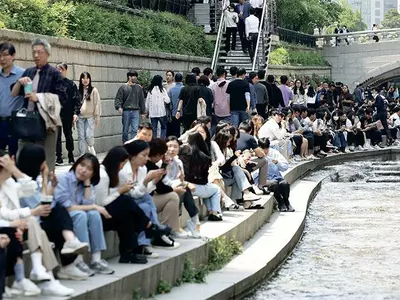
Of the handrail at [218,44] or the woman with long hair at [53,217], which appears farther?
the handrail at [218,44]

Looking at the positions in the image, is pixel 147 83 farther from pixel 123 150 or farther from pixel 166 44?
pixel 123 150

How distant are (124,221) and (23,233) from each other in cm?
159

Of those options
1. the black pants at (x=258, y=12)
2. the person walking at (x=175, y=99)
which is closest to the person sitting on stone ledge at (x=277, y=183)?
the person walking at (x=175, y=99)

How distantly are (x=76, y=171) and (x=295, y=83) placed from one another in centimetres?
2871

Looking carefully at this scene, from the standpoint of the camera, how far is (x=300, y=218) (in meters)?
18.5

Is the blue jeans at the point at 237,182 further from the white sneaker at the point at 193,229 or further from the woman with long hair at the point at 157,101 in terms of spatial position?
the woman with long hair at the point at 157,101

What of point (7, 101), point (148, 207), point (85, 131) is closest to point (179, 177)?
point (148, 207)

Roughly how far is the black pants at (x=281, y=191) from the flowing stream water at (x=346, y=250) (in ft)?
1.77

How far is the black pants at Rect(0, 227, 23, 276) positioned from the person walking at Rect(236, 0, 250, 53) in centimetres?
2713

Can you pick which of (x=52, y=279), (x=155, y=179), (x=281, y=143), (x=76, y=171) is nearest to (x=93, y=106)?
(x=281, y=143)

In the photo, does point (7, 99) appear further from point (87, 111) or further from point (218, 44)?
point (218, 44)

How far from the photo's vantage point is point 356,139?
131 ft

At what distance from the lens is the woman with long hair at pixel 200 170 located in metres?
14.7

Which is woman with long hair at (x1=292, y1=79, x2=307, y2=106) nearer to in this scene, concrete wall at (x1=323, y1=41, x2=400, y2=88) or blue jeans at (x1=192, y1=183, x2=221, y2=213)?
blue jeans at (x1=192, y1=183, x2=221, y2=213)
